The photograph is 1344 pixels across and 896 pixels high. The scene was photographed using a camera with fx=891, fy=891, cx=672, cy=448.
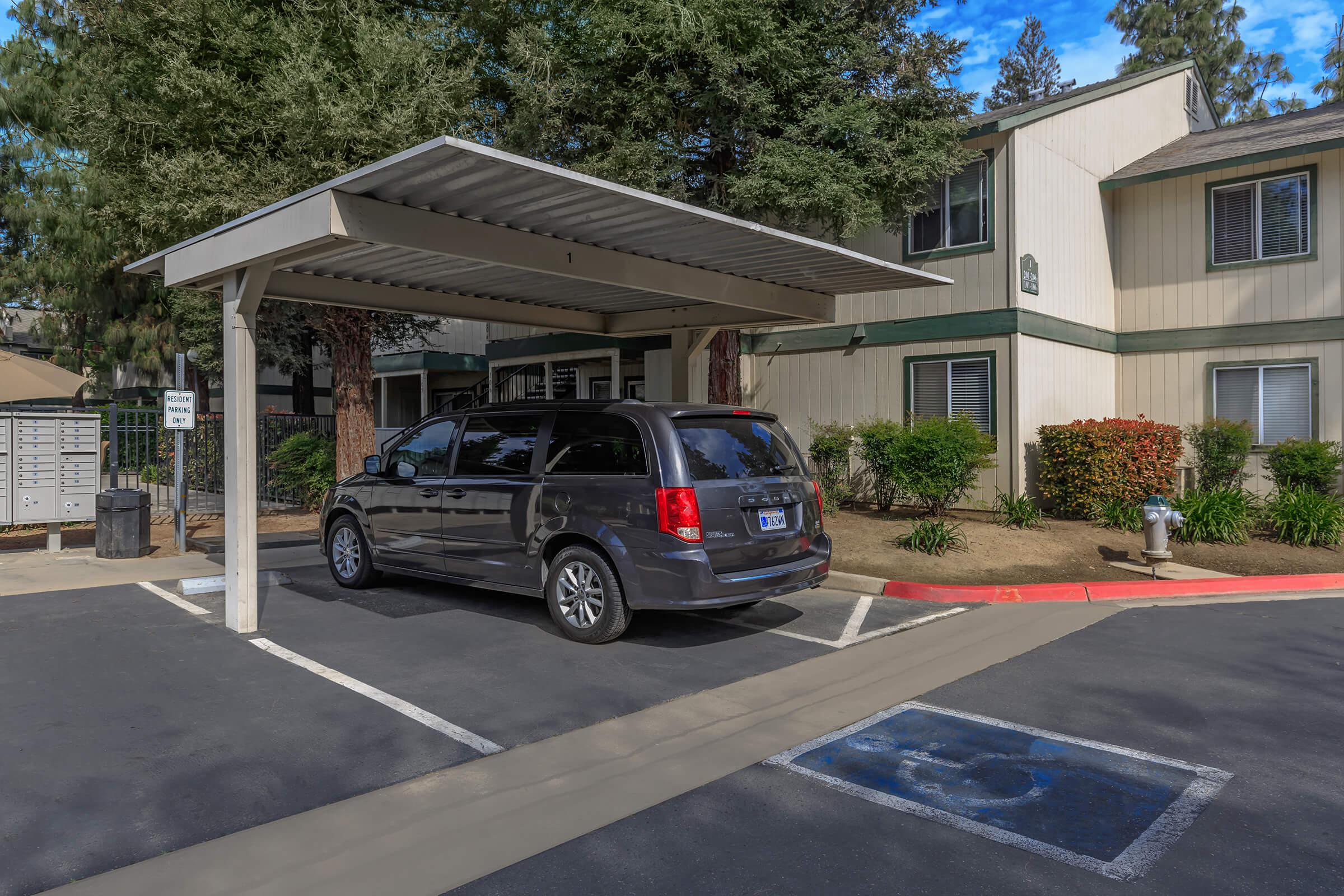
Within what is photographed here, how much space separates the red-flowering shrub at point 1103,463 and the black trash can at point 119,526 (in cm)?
1209

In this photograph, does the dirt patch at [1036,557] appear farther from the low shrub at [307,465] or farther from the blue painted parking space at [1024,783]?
the low shrub at [307,465]

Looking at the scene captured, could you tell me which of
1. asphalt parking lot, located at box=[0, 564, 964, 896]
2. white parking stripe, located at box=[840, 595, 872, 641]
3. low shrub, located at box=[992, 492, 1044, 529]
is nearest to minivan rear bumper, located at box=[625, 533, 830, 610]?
asphalt parking lot, located at box=[0, 564, 964, 896]

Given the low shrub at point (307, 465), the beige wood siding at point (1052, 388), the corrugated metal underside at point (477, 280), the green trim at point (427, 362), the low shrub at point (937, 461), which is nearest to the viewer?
the corrugated metal underside at point (477, 280)

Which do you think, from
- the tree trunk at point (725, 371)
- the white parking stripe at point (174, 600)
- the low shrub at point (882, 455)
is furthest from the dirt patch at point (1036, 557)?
the white parking stripe at point (174, 600)

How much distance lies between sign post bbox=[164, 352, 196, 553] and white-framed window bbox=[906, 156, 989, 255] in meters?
10.4

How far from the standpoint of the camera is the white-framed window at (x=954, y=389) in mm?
13367

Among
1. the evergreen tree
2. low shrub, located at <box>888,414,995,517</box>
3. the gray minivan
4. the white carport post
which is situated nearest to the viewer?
the gray minivan

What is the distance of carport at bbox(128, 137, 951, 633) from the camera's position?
6.05 m

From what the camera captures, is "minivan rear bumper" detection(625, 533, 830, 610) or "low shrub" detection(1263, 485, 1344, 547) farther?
"low shrub" detection(1263, 485, 1344, 547)

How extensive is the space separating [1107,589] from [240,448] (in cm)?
809

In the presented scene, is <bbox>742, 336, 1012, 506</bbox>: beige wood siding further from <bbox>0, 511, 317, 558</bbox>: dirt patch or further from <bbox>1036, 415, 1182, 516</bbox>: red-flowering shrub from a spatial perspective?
<bbox>0, 511, 317, 558</bbox>: dirt patch

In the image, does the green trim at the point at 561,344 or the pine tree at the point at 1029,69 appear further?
the pine tree at the point at 1029,69

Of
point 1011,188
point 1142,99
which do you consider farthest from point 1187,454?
point 1142,99

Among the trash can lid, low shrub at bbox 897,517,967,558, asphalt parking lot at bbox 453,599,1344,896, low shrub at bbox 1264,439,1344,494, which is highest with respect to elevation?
low shrub at bbox 1264,439,1344,494
